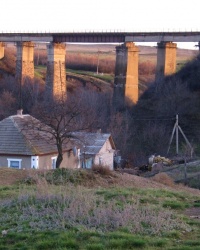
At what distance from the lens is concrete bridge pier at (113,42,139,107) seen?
5025cm

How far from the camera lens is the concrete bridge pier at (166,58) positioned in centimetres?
4934

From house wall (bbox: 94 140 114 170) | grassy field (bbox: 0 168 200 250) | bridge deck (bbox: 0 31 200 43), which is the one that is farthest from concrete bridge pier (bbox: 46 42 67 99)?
grassy field (bbox: 0 168 200 250)

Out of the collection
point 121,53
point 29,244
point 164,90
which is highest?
point 121,53

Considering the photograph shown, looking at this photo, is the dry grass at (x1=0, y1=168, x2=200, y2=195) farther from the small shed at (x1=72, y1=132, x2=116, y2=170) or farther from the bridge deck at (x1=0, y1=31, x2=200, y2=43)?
the bridge deck at (x1=0, y1=31, x2=200, y2=43)

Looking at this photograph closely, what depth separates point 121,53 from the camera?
5066 cm

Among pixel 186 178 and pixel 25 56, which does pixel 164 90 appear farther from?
pixel 186 178

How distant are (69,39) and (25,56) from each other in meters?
4.80

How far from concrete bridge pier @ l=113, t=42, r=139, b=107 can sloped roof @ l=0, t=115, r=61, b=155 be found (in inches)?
975

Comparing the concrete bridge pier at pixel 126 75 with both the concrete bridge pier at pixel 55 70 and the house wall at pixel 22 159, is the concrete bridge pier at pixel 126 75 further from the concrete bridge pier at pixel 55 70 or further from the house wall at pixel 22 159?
the house wall at pixel 22 159

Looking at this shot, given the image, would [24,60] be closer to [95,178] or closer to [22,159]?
[22,159]

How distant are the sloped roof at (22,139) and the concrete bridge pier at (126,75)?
24.8m

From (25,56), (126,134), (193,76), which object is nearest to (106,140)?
(126,134)

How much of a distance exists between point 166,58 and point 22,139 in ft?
90.3

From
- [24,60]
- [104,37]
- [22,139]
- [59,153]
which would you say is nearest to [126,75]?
[104,37]
